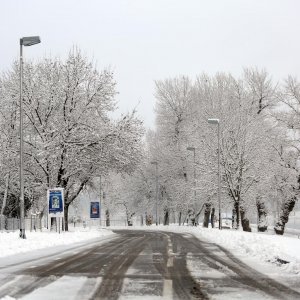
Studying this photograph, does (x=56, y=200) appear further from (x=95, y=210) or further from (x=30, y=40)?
(x=95, y=210)

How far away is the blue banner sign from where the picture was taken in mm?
30047

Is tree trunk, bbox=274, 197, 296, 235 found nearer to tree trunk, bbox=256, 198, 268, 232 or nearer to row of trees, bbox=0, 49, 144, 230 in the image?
tree trunk, bbox=256, 198, 268, 232

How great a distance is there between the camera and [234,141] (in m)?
42.1

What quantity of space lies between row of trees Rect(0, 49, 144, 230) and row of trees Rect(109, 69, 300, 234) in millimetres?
5561

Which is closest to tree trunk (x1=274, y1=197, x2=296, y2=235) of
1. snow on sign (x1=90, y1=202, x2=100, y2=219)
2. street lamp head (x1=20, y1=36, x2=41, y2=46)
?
snow on sign (x1=90, y1=202, x2=100, y2=219)

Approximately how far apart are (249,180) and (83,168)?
13.8 m

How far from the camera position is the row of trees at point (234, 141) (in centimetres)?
4088

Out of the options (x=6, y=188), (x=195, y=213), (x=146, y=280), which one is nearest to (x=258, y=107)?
(x=195, y=213)

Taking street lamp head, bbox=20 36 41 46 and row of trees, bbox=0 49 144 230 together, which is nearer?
street lamp head, bbox=20 36 41 46

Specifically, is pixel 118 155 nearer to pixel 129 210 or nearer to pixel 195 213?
pixel 195 213

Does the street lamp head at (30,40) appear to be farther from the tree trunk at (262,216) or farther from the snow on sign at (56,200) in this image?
the tree trunk at (262,216)

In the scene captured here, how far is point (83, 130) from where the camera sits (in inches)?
1371

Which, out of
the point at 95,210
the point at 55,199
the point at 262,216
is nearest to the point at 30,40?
the point at 55,199

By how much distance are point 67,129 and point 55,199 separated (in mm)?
6209
